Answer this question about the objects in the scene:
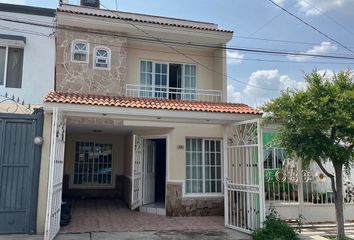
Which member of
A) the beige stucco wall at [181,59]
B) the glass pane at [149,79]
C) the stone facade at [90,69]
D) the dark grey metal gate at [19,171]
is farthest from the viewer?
the glass pane at [149,79]

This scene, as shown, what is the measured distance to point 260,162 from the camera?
31.9 ft

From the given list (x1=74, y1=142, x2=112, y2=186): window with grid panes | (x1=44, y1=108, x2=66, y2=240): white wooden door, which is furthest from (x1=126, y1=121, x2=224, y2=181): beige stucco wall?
(x1=74, y1=142, x2=112, y2=186): window with grid panes

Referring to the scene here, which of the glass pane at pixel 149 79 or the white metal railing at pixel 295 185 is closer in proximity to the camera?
the white metal railing at pixel 295 185

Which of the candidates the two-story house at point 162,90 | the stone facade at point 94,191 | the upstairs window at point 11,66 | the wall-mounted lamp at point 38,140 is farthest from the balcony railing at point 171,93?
the stone facade at point 94,191

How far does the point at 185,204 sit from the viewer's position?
1327cm

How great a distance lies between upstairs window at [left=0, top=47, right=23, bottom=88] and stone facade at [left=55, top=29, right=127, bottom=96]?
1840 mm

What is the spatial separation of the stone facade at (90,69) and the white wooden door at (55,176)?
4447 mm

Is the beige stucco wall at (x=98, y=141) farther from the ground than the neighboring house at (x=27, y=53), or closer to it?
closer to it

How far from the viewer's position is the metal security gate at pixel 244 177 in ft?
32.6

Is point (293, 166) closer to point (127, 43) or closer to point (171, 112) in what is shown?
point (171, 112)

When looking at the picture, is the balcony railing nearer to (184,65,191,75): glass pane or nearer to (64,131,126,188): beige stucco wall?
(184,65,191,75): glass pane

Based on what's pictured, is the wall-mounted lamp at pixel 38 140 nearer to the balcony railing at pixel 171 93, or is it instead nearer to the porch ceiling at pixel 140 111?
the porch ceiling at pixel 140 111

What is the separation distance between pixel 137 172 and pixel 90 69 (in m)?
5.04

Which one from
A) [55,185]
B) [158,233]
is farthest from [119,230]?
[55,185]
